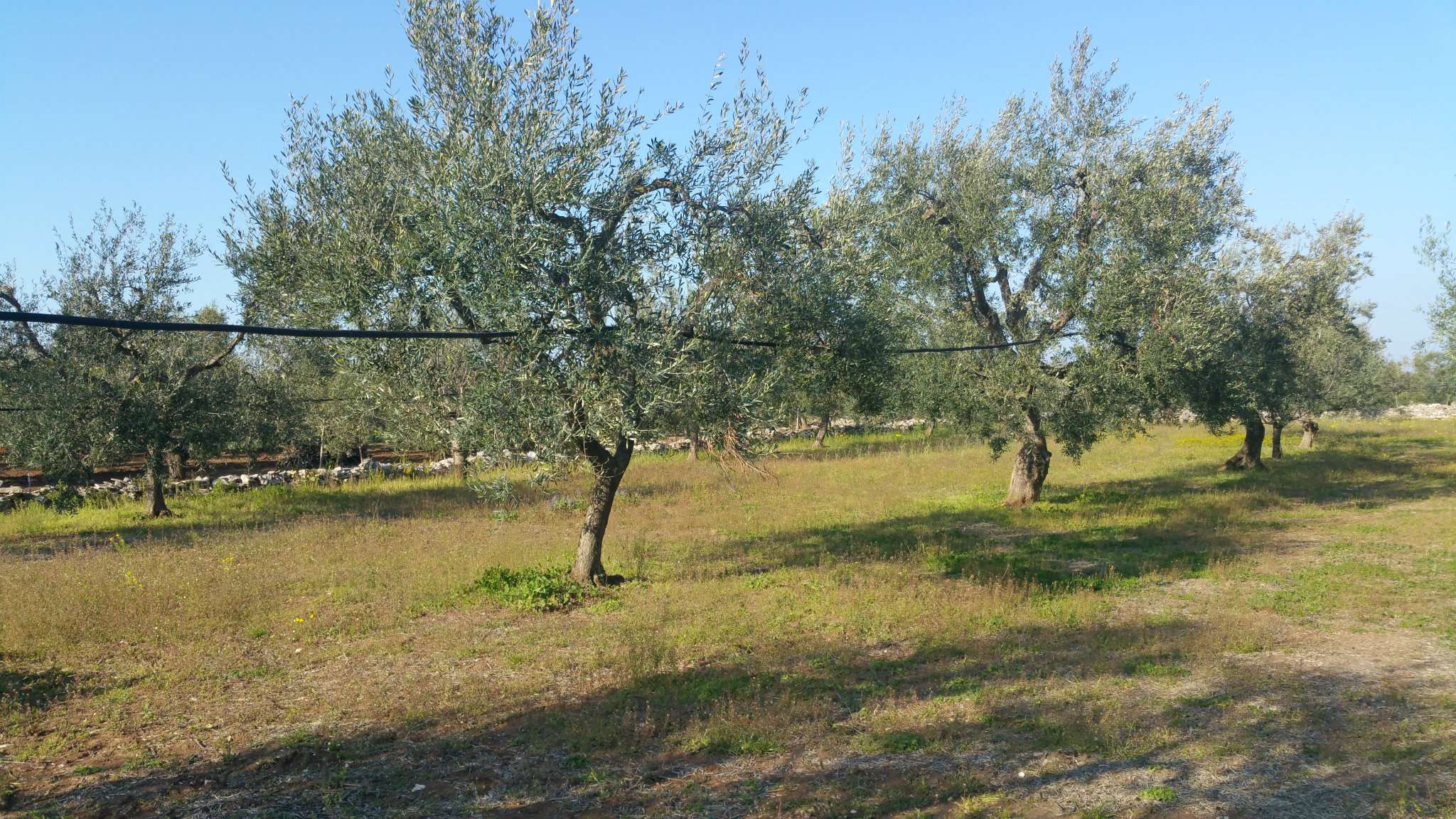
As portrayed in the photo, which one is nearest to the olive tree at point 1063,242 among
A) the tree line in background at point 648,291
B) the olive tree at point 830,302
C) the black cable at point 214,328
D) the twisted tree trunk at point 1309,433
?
the tree line in background at point 648,291

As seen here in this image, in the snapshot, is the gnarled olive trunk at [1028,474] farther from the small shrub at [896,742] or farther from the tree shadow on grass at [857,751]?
the small shrub at [896,742]

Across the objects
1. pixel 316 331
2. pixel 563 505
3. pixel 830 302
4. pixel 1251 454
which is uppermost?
pixel 830 302

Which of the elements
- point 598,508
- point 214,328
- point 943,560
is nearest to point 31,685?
point 214,328

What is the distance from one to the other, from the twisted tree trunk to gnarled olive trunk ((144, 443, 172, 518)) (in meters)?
43.8

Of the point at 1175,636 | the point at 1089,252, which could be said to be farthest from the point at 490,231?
the point at 1089,252

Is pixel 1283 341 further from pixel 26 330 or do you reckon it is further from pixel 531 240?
pixel 26 330

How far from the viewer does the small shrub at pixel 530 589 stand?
13359 millimetres

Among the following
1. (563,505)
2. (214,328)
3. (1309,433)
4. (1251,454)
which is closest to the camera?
(214,328)

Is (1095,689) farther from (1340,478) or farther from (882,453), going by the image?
(882,453)

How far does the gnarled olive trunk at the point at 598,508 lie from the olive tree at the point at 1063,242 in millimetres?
8990

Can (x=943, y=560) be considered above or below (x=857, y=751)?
above

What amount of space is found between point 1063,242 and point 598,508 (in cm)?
1315

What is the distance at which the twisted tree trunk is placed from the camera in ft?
132

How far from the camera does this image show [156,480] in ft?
73.7
